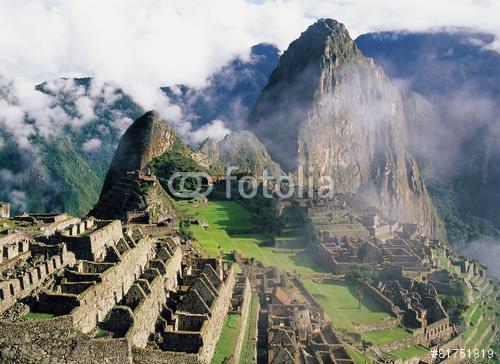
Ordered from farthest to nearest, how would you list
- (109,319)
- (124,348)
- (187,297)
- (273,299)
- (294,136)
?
(294,136)
(273,299)
(187,297)
(109,319)
(124,348)

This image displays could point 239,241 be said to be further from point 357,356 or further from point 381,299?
point 357,356

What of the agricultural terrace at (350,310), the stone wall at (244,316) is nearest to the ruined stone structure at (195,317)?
the stone wall at (244,316)

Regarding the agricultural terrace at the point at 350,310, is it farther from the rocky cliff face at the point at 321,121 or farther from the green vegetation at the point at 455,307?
the rocky cliff face at the point at 321,121

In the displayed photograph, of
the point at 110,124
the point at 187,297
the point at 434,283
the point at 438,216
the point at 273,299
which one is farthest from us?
the point at 438,216

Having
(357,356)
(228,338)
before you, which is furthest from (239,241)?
(228,338)

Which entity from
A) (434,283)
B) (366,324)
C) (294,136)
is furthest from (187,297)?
(294,136)

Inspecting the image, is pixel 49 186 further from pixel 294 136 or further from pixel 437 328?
pixel 294 136
